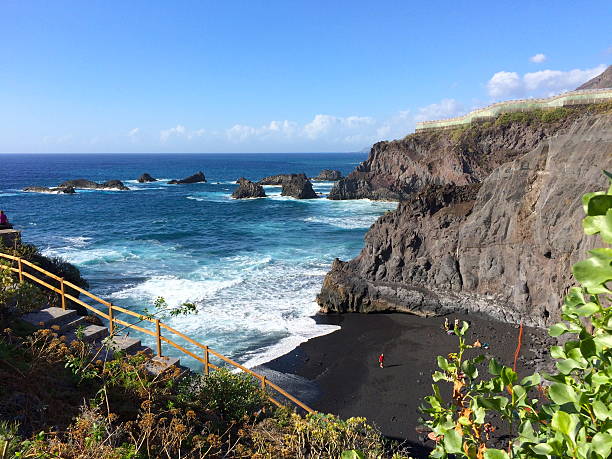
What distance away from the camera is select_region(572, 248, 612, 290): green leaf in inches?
50.9

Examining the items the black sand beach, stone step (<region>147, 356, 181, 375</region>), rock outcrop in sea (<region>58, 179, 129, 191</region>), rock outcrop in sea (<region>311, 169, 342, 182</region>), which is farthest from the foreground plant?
rock outcrop in sea (<region>311, 169, 342, 182</region>)

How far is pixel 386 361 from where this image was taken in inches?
732

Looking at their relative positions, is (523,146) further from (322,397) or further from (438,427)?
(438,427)

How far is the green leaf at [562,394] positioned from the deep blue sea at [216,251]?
1793cm

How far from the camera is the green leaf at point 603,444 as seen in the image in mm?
1417

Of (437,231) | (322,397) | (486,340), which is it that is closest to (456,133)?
(437,231)

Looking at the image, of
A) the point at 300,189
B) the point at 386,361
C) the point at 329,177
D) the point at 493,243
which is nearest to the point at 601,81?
the point at 329,177

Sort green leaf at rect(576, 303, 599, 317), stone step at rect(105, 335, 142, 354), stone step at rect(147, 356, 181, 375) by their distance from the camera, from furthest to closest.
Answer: stone step at rect(105, 335, 142, 354), stone step at rect(147, 356, 181, 375), green leaf at rect(576, 303, 599, 317)

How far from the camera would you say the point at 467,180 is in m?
62.4

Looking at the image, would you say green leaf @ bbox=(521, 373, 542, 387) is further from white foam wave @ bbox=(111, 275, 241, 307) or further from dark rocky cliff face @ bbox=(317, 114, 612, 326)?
white foam wave @ bbox=(111, 275, 241, 307)

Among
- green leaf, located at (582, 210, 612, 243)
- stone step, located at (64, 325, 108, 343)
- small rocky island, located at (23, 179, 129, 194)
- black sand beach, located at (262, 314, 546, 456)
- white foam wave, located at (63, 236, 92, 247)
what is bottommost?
black sand beach, located at (262, 314, 546, 456)

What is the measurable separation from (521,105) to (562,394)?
79.8 m

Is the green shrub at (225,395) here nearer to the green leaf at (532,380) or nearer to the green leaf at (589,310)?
the green leaf at (532,380)

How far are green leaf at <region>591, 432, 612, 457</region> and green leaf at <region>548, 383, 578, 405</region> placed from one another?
0.26 meters
